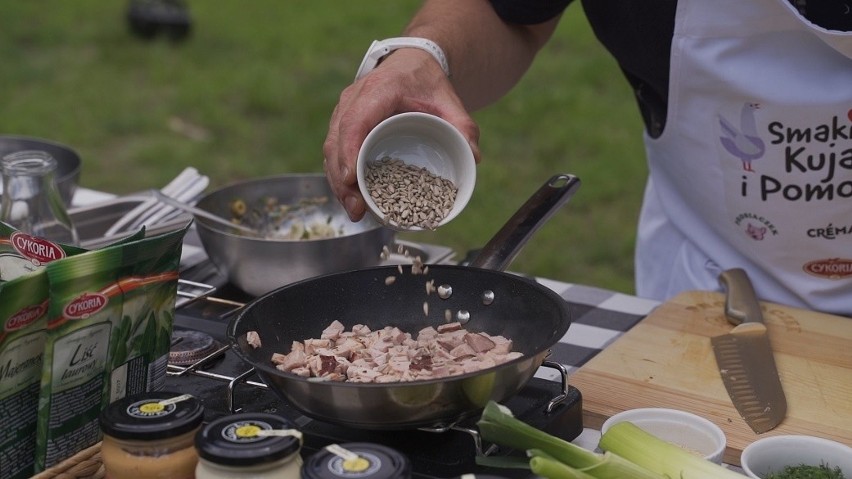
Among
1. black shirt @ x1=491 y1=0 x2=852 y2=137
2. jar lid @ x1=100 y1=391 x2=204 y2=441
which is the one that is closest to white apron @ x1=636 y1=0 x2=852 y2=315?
black shirt @ x1=491 y1=0 x2=852 y2=137

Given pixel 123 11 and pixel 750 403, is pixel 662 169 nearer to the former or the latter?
pixel 750 403

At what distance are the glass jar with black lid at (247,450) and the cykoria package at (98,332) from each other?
0.21 m

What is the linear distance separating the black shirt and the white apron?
0.04 meters

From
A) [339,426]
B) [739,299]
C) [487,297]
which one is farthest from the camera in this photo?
[739,299]

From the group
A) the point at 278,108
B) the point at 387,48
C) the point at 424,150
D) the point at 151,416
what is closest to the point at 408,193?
the point at 424,150

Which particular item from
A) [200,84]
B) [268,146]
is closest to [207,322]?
[268,146]

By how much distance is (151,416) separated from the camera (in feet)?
3.91

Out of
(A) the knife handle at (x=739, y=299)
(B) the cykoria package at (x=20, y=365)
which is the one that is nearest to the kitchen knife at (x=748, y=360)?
(A) the knife handle at (x=739, y=299)

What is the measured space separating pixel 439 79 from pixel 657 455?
29.9 inches

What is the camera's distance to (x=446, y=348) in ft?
4.93

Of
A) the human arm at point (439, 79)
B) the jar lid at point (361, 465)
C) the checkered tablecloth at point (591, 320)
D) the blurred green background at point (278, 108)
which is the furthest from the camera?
the blurred green background at point (278, 108)

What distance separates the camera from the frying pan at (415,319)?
1.25m

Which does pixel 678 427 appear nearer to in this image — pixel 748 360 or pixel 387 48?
pixel 748 360

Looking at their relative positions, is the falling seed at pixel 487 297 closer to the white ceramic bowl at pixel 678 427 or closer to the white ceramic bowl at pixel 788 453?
the white ceramic bowl at pixel 678 427
